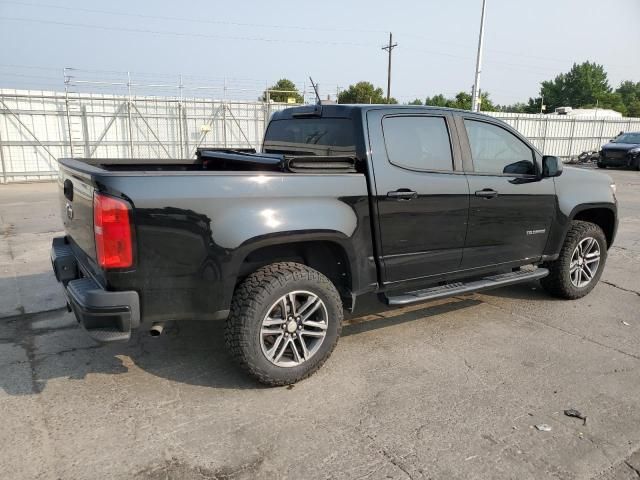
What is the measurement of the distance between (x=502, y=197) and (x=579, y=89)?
292ft

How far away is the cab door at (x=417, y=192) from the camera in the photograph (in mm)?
3621

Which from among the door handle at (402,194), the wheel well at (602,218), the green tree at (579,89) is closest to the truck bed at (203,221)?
the door handle at (402,194)

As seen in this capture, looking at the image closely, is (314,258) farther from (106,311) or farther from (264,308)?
(106,311)

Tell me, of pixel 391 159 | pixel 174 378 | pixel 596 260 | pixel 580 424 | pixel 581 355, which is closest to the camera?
pixel 580 424

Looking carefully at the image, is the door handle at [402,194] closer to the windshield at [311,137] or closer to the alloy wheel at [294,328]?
the windshield at [311,137]

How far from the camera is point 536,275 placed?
460 centimetres

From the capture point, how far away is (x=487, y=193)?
4152 mm

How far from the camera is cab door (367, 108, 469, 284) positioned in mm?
3621

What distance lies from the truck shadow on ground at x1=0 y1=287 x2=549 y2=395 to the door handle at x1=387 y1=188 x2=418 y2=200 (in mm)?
1295

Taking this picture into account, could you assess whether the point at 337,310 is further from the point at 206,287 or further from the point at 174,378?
the point at 174,378

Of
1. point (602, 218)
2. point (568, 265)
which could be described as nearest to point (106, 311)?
point (568, 265)

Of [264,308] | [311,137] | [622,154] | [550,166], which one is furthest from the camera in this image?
[622,154]

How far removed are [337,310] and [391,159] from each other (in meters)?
1.17

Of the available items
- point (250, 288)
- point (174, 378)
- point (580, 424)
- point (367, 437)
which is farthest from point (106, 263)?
point (580, 424)
